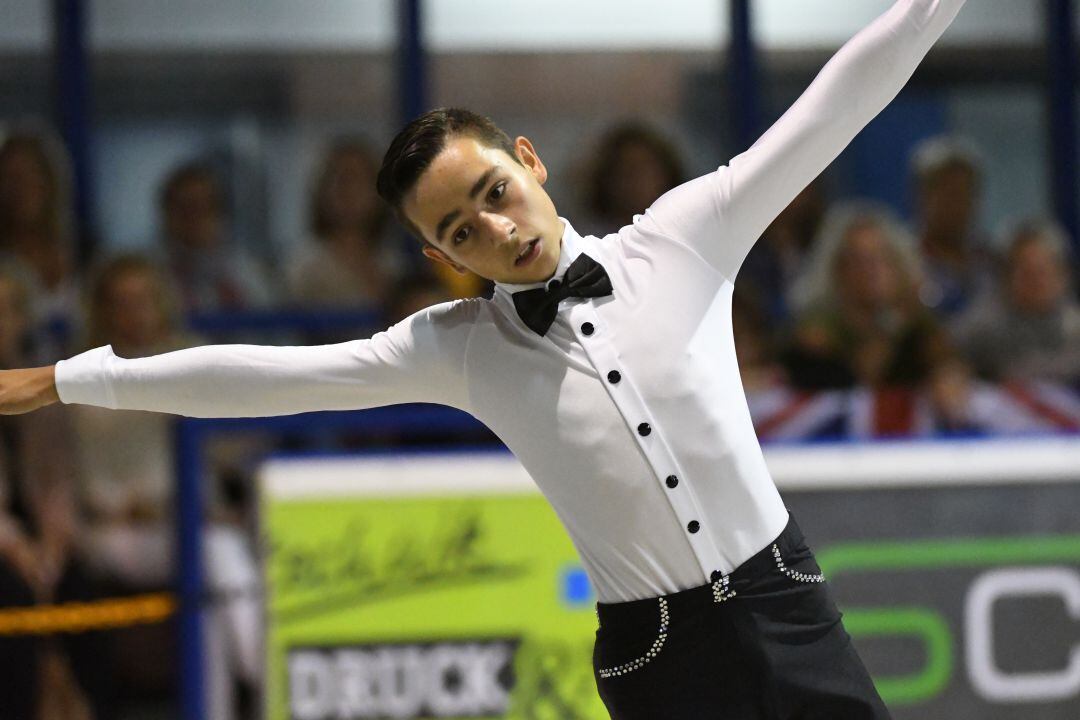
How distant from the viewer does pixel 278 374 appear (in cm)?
291

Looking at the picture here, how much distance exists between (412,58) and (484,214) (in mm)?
4462

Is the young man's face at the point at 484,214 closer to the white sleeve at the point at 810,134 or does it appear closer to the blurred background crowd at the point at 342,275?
the white sleeve at the point at 810,134

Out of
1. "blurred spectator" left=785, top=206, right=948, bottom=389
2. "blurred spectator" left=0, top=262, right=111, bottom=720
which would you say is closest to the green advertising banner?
"blurred spectator" left=0, top=262, right=111, bottom=720

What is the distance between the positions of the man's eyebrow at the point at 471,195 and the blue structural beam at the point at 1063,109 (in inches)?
211

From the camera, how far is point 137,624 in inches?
204

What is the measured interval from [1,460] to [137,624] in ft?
2.20

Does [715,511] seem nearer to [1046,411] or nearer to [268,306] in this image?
[1046,411]

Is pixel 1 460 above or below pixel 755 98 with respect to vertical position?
below

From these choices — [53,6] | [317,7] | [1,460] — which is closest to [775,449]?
[1,460]

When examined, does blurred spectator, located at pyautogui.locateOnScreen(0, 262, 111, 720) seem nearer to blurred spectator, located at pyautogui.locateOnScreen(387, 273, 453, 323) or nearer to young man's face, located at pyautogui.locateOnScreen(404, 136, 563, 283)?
blurred spectator, located at pyautogui.locateOnScreen(387, 273, 453, 323)

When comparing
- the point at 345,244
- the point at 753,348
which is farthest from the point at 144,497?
the point at 753,348

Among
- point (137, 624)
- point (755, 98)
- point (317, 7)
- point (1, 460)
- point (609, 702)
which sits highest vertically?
point (317, 7)

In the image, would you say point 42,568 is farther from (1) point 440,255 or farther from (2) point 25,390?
(1) point 440,255

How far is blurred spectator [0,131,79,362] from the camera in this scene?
5.99 metres
